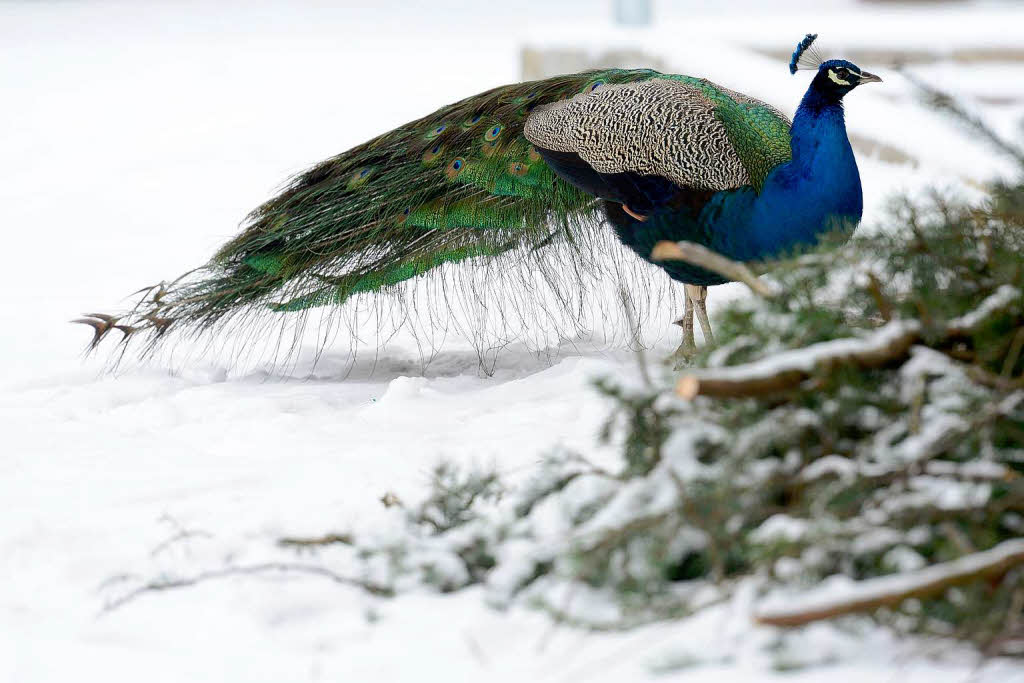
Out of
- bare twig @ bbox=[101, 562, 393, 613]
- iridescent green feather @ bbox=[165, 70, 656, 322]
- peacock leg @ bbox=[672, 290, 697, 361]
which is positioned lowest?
peacock leg @ bbox=[672, 290, 697, 361]

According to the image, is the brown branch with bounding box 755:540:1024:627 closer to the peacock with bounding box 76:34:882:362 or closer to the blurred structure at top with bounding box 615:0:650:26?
the peacock with bounding box 76:34:882:362

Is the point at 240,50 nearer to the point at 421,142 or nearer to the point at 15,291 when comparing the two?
the point at 15,291

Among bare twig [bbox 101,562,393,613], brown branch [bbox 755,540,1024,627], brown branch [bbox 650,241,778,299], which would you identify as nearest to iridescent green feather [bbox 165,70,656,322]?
brown branch [bbox 650,241,778,299]

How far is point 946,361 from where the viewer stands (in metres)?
1.88

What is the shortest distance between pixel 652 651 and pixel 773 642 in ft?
0.56

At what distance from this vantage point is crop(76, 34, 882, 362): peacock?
9.21ft

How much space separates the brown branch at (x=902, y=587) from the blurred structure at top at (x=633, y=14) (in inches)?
281

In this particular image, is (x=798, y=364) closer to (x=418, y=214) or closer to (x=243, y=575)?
(x=243, y=575)

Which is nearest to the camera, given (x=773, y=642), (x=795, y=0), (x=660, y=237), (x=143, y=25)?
(x=773, y=642)

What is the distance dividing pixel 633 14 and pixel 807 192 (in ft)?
19.4

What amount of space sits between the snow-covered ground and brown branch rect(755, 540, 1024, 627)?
0.12 m

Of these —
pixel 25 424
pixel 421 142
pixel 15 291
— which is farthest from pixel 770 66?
pixel 25 424

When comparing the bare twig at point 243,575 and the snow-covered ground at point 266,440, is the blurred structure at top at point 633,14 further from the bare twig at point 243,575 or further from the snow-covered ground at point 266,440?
the bare twig at point 243,575

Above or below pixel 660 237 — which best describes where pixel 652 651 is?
below
